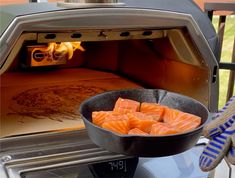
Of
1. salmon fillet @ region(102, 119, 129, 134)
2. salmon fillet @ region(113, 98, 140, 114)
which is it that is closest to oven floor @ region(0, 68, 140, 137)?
salmon fillet @ region(113, 98, 140, 114)

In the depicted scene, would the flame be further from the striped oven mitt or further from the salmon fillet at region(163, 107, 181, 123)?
the striped oven mitt

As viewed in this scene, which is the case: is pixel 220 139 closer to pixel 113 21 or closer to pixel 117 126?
pixel 117 126

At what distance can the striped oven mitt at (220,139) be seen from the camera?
2.51 ft

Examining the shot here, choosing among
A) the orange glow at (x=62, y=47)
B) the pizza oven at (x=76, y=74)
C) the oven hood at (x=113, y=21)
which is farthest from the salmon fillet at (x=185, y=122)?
the orange glow at (x=62, y=47)

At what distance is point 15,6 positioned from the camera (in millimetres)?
1059

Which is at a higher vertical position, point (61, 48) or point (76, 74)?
point (61, 48)

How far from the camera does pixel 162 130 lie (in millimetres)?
754

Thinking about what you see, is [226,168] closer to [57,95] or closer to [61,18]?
[61,18]

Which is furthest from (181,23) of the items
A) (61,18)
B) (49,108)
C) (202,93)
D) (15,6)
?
(49,108)

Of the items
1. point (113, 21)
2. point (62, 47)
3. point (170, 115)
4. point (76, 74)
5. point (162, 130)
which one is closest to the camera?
point (162, 130)

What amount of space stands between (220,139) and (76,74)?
3.58ft

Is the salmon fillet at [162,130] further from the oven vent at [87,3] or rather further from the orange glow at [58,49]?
the orange glow at [58,49]

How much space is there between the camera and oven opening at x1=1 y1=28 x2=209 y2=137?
1138 mm

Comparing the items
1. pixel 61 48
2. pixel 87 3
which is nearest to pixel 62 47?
pixel 61 48
